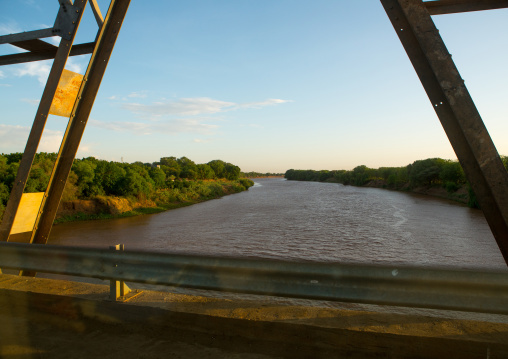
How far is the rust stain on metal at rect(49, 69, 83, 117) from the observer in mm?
3602

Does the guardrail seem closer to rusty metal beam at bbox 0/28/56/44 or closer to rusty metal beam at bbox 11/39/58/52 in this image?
rusty metal beam at bbox 0/28/56/44

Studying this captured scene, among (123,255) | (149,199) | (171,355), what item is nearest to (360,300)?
(171,355)

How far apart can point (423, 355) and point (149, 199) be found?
30769mm

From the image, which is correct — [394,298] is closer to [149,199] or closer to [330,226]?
[330,226]

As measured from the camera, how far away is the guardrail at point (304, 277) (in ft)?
6.29

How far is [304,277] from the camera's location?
2.20 metres

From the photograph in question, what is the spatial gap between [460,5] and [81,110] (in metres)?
3.69

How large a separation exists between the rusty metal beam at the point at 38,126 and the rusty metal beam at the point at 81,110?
0.24 metres

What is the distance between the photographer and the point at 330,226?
66.1 ft

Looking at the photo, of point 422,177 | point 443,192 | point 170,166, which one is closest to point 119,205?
→ point 443,192

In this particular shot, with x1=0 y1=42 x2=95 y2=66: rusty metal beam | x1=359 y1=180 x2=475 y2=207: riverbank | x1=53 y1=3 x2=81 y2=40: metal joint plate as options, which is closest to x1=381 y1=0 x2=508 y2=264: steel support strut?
x1=53 y1=3 x2=81 y2=40: metal joint plate

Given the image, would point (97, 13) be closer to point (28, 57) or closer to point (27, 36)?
point (27, 36)

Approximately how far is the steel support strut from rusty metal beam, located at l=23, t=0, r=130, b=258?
2.79 m

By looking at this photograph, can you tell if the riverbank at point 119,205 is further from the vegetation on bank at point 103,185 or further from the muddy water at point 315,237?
the muddy water at point 315,237
